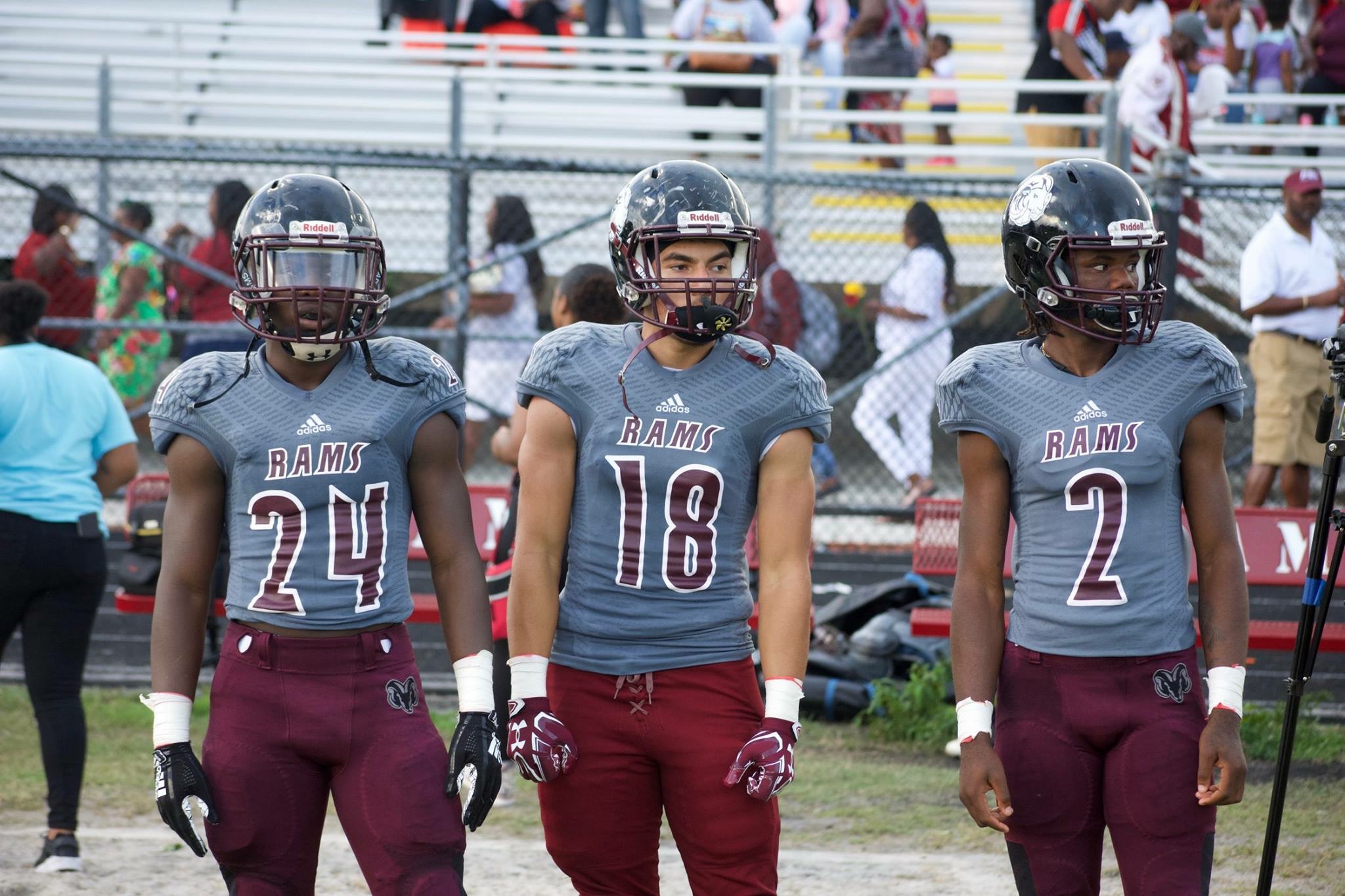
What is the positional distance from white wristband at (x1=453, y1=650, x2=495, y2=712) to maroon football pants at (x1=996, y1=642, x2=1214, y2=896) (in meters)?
1.09

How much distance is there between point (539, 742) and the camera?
3.23m

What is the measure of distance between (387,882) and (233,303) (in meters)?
1.27

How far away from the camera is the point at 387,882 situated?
3.26 metres

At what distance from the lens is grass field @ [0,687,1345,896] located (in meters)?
5.35

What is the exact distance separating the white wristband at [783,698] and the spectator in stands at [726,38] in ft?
34.3

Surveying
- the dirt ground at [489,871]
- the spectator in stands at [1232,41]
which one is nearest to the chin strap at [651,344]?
the dirt ground at [489,871]

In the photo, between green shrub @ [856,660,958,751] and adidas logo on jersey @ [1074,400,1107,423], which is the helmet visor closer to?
adidas logo on jersey @ [1074,400,1107,423]

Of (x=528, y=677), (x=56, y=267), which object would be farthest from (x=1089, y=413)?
(x=56, y=267)

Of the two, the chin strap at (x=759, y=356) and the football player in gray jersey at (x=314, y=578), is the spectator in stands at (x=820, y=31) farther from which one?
the football player in gray jersey at (x=314, y=578)

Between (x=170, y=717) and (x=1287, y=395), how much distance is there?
6.85 meters

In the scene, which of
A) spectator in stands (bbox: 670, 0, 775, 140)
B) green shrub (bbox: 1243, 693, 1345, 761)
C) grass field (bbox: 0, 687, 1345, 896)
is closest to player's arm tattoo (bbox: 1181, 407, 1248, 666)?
grass field (bbox: 0, 687, 1345, 896)

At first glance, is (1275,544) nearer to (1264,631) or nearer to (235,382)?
(1264,631)

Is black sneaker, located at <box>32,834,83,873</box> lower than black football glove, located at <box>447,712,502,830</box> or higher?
lower

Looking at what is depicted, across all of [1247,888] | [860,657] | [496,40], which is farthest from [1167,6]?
[1247,888]
